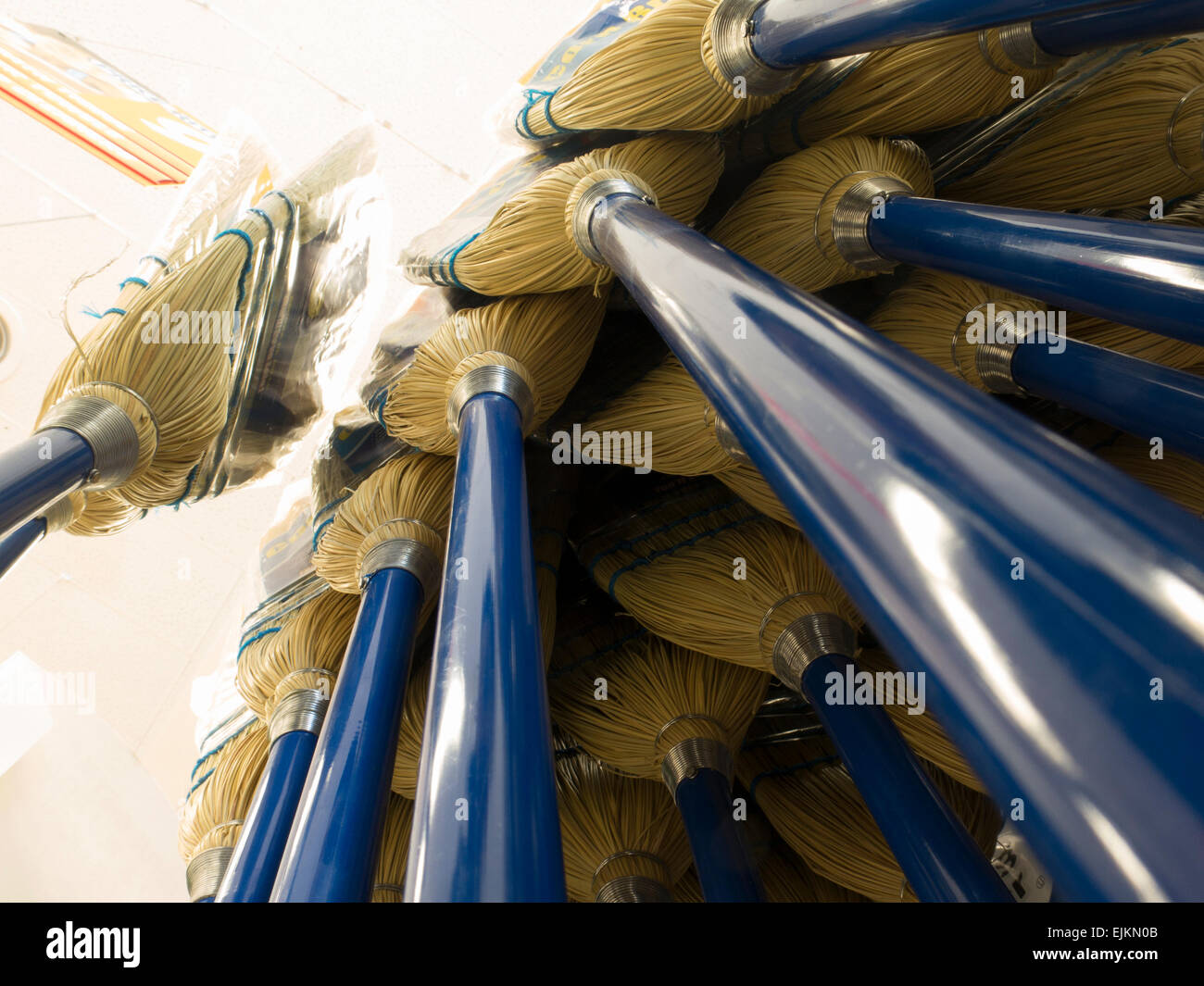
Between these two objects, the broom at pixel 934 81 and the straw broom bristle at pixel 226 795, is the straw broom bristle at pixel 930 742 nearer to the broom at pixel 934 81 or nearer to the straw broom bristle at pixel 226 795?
the broom at pixel 934 81

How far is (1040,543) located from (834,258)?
492 mm

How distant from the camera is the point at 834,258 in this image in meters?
0.67

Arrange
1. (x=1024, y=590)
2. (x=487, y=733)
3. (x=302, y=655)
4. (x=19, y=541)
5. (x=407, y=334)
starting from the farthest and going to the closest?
1. (x=407, y=334)
2. (x=302, y=655)
3. (x=19, y=541)
4. (x=487, y=733)
5. (x=1024, y=590)

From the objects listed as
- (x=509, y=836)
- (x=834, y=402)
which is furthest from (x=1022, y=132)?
(x=509, y=836)

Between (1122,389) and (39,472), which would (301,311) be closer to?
(39,472)

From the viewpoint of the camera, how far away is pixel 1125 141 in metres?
0.67

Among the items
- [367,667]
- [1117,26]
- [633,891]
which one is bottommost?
[633,891]

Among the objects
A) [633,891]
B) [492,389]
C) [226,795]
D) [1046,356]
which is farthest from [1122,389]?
[226,795]

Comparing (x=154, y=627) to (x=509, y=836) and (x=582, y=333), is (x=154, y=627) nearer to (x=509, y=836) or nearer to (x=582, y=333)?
(x=582, y=333)

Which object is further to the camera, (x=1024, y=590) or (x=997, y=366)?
(x=997, y=366)

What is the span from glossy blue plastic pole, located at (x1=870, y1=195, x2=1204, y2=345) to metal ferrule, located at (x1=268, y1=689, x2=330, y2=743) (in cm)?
58

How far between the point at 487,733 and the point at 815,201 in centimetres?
48

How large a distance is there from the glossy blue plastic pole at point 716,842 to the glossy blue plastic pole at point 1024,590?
382 millimetres

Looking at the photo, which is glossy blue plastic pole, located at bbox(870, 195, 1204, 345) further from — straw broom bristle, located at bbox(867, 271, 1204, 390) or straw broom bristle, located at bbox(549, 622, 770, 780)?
straw broom bristle, located at bbox(549, 622, 770, 780)
